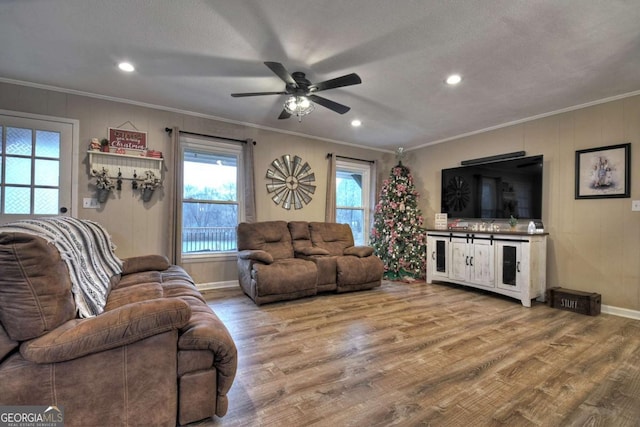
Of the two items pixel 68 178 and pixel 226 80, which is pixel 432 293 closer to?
pixel 226 80

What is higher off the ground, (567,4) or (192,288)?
(567,4)

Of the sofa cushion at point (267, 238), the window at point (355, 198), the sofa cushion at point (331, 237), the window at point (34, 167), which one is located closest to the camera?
the window at point (34, 167)

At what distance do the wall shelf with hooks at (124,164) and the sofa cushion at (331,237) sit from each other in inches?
94.3

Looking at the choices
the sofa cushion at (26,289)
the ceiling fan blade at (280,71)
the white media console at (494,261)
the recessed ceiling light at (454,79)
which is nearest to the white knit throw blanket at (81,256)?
the sofa cushion at (26,289)

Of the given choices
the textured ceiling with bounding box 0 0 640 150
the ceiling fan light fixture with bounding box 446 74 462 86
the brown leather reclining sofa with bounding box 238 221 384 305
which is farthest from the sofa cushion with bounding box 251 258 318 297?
the ceiling fan light fixture with bounding box 446 74 462 86

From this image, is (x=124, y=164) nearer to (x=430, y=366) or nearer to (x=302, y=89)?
(x=302, y=89)

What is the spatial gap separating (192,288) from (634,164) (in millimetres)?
4799

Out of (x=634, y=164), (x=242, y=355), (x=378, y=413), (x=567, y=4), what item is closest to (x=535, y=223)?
(x=634, y=164)

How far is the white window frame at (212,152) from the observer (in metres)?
4.08

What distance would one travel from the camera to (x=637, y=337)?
8.79 feet

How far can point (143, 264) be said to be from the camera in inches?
117

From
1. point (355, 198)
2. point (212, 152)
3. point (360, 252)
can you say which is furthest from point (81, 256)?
point (355, 198)

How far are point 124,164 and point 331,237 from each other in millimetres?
3087

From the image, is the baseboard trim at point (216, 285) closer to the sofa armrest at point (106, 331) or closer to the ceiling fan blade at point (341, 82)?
the sofa armrest at point (106, 331)
